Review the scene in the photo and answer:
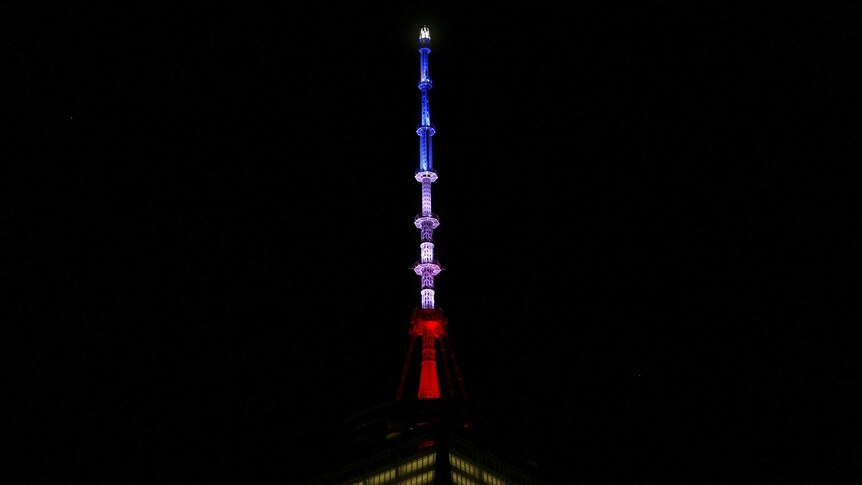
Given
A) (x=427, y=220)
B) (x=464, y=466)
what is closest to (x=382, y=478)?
(x=464, y=466)

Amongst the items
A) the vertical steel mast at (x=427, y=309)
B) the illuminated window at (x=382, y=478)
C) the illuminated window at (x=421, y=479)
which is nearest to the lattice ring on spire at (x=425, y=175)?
the vertical steel mast at (x=427, y=309)

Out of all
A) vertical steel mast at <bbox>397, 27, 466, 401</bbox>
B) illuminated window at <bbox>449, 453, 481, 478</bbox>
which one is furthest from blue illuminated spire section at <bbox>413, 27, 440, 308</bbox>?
illuminated window at <bbox>449, 453, 481, 478</bbox>

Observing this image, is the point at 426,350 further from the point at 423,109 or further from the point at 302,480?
the point at 423,109

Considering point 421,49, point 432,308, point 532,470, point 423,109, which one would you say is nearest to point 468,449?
point 532,470

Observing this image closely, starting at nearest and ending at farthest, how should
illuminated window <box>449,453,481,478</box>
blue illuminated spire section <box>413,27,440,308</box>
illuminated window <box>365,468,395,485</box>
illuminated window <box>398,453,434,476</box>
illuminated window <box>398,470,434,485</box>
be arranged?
illuminated window <box>398,470,434,485</box>
illuminated window <box>365,468,395,485</box>
illuminated window <box>398,453,434,476</box>
illuminated window <box>449,453,481,478</box>
blue illuminated spire section <box>413,27,440,308</box>

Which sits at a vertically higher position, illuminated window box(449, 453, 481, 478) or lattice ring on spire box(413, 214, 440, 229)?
lattice ring on spire box(413, 214, 440, 229)

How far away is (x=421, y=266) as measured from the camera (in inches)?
4124

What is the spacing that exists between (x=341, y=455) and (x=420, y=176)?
36223 millimetres

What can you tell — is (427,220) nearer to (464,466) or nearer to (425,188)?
(425,188)

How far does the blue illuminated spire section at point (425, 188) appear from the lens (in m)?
105

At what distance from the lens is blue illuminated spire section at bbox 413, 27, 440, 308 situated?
344 feet

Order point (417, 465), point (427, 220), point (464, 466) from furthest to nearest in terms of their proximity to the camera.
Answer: point (427, 220), point (464, 466), point (417, 465)

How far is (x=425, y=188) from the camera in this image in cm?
10994

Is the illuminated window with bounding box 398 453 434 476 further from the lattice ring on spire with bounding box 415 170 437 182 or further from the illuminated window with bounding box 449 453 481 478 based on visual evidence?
the lattice ring on spire with bounding box 415 170 437 182
